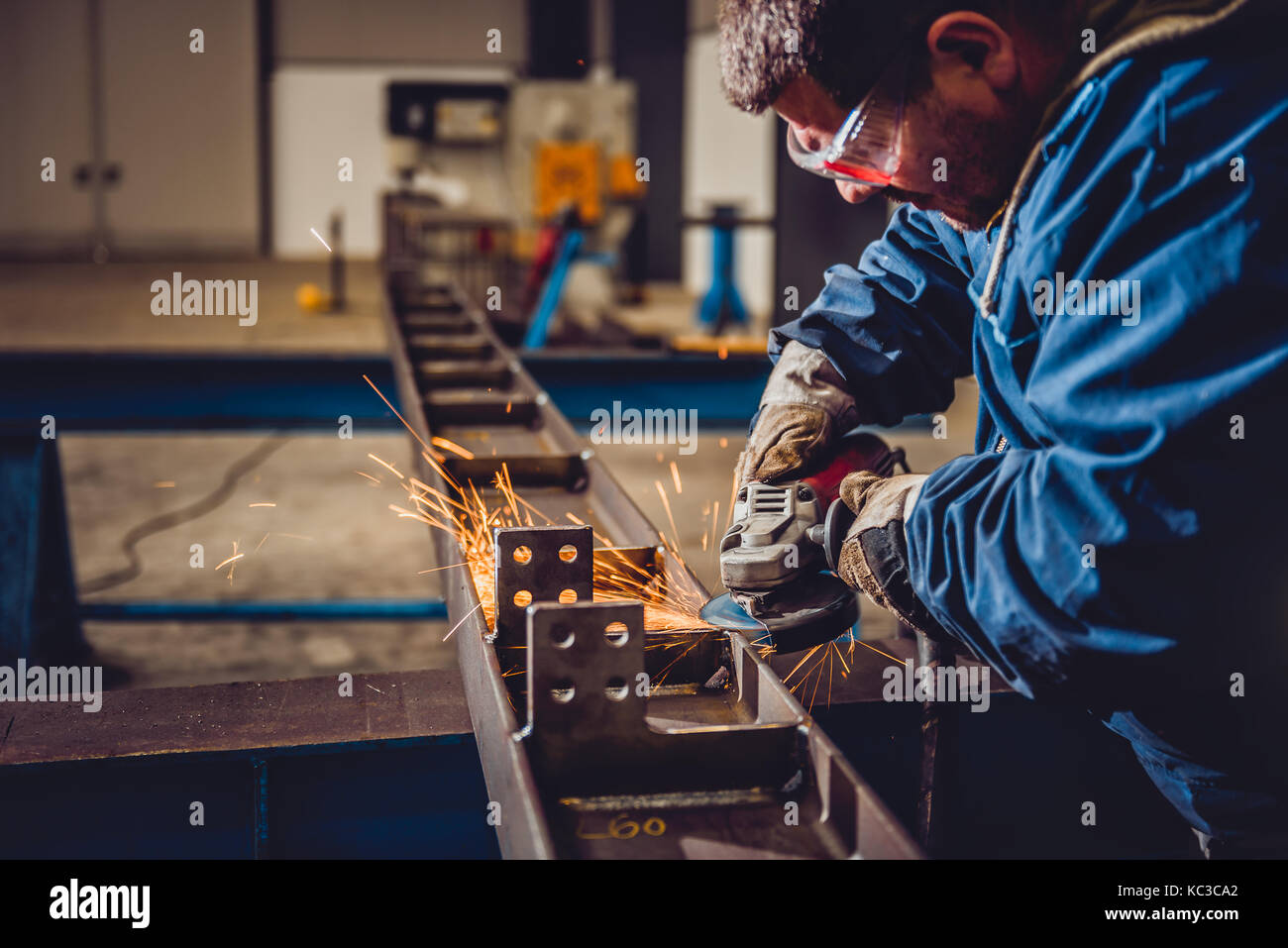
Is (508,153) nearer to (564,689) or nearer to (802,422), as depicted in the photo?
(802,422)

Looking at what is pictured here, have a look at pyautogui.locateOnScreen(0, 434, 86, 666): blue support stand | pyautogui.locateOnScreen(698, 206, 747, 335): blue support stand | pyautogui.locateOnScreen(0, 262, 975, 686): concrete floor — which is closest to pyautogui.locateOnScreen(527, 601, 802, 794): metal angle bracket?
pyautogui.locateOnScreen(0, 434, 86, 666): blue support stand

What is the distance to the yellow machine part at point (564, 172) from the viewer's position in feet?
26.8

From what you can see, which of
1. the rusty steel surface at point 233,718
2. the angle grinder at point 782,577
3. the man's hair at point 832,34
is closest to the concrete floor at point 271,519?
the rusty steel surface at point 233,718

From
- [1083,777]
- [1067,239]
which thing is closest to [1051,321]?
[1067,239]

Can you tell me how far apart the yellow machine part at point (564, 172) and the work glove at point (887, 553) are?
7223mm

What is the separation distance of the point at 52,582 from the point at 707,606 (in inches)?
104

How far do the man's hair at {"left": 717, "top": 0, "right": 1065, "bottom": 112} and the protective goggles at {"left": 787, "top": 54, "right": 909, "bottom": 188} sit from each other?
13mm

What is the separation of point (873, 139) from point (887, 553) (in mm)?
381

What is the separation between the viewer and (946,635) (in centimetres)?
128

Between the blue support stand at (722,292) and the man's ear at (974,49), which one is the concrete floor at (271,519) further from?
the man's ear at (974,49)

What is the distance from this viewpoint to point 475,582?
1474mm

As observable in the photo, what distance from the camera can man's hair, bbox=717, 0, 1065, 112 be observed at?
1.03m

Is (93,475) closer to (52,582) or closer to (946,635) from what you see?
(52,582)

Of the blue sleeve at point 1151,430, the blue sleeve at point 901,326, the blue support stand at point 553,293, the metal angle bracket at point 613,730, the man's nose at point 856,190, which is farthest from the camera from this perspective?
the blue support stand at point 553,293
